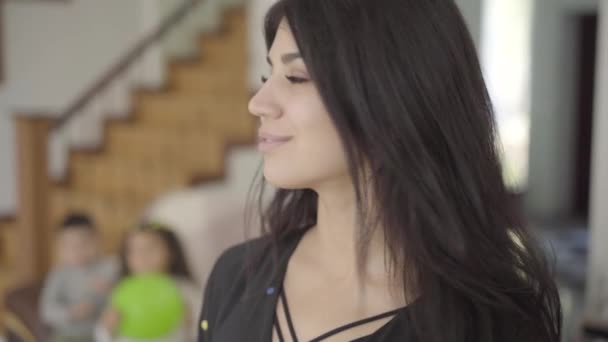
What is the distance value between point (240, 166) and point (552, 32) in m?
4.69

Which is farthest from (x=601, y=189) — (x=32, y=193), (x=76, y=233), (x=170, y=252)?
(x=32, y=193)

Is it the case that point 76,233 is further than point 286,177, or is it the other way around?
point 76,233

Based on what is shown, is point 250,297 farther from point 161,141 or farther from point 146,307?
point 161,141

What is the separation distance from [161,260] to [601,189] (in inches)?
66.3

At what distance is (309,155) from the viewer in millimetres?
948

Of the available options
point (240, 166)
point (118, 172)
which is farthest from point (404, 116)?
point (118, 172)

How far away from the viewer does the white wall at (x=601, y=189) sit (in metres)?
2.30

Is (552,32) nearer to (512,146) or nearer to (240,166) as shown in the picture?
(512,146)

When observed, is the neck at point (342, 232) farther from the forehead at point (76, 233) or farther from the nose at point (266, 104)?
the forehead at point (76, 233)

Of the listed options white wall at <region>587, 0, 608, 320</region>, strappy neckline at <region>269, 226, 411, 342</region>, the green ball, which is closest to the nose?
strappy neckline at <region>269, 226, 411, 342</region>

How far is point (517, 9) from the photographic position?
295 inches

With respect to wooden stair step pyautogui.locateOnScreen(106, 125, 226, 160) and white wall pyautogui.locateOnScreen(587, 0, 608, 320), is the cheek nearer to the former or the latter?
white wall pyautogui.locateOnScreen(587, 0, 608, 320)

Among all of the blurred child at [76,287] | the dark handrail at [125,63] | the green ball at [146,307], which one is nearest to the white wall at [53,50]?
the dark handrail at [125,63]

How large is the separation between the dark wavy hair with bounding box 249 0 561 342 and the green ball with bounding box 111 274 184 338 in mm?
1452
